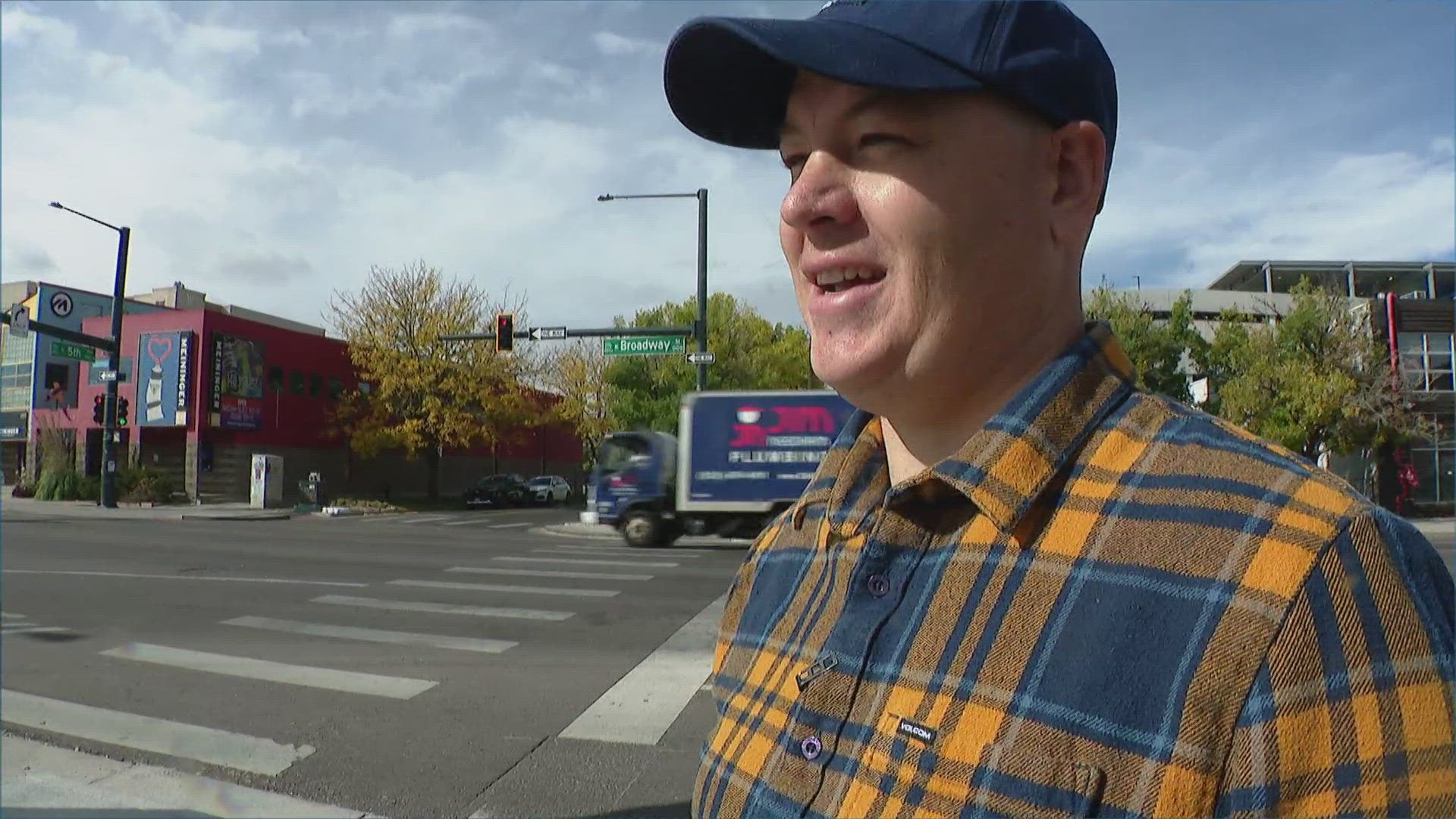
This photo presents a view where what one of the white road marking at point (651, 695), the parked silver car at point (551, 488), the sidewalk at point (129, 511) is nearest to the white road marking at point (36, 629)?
the white road marking at point (651, 695)

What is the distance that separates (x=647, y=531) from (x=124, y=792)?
41.2ft

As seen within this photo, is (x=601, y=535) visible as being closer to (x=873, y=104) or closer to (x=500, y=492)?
(x=500, y=492)

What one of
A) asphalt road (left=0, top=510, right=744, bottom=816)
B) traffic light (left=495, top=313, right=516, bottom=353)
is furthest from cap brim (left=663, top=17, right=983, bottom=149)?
traffic light (left=495, top=313, right=516, bottom=353)

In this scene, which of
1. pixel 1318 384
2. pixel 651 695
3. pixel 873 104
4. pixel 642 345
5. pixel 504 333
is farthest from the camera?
pixel 1318 384

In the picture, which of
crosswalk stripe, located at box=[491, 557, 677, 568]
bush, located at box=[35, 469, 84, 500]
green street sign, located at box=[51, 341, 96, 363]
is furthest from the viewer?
bush, located at box=[35, 469, 84, 500]

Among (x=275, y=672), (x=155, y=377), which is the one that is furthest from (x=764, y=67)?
(x=155, y=377)

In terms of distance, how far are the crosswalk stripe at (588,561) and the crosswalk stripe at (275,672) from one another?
623 centimetres

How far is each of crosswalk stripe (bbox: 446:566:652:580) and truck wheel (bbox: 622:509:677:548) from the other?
14.9 ft

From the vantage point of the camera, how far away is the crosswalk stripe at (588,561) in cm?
1286

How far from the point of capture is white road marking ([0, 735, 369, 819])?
405 centimetres

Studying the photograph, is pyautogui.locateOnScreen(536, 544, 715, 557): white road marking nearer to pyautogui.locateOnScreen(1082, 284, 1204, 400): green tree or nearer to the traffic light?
the traffic light

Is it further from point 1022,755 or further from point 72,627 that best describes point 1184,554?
point 72,627

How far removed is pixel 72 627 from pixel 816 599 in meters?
9.35

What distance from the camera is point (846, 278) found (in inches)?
42.8
